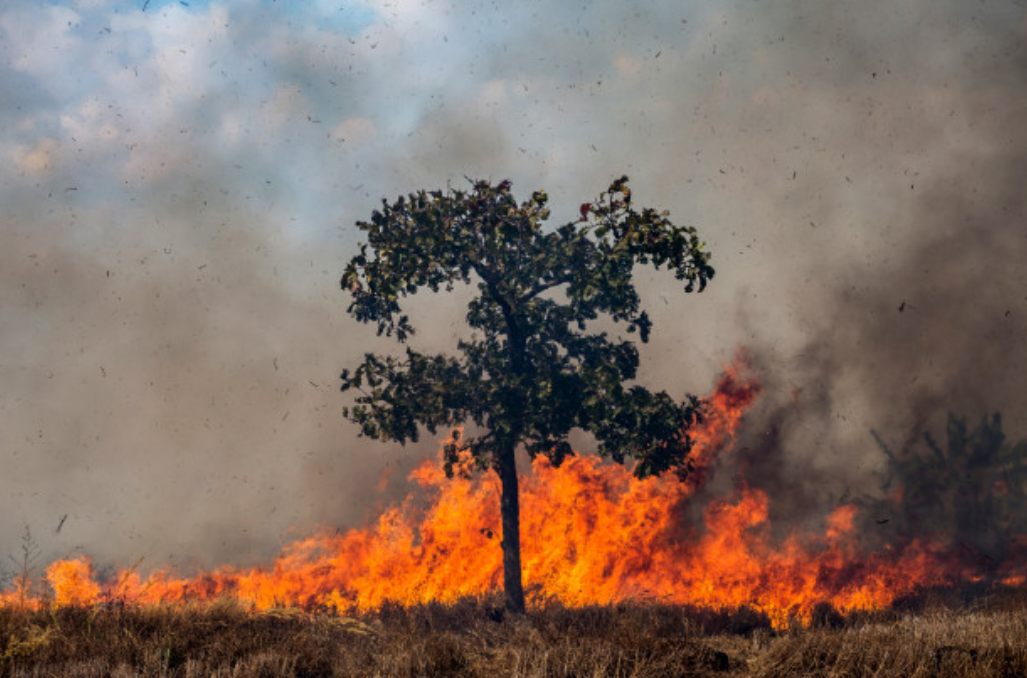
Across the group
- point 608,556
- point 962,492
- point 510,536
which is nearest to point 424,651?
point 510,536

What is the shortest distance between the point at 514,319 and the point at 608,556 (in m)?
8.79

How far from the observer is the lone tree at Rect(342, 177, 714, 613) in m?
17.4

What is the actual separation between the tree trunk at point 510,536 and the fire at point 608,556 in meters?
3.19

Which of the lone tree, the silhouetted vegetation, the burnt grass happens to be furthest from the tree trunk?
the silhouetted vegetation

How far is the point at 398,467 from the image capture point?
36438 millimetres

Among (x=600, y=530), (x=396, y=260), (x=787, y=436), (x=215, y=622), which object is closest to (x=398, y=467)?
(x=600, y=530)

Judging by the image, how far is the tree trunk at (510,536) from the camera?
18125mm

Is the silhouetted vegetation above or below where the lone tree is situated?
below

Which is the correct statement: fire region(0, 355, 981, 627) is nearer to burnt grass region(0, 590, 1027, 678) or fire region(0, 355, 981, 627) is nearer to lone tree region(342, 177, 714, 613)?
lone tree region(342, 177, 714, 613)

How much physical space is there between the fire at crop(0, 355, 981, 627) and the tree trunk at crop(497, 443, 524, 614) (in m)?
3.19

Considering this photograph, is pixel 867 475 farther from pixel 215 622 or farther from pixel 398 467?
pixel 215 622

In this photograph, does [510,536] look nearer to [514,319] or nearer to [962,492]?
[514,319]

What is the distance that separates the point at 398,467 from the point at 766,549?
18.3 meters

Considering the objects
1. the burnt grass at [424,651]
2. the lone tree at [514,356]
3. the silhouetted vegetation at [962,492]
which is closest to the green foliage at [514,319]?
the lone tree at [514,356]
